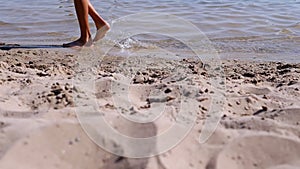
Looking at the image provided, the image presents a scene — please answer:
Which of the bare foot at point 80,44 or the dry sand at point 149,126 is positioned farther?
the bare foot at point 80,44

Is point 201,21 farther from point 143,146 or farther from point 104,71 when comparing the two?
point 143,146

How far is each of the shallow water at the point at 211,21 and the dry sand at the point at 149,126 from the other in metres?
1.82

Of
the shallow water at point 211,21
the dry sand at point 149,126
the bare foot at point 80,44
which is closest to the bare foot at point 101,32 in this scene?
the bare foot at point 80,44

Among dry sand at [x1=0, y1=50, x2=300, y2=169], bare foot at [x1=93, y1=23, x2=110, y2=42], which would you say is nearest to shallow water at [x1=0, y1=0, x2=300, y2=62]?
bare foot at [x1=93, y1=23, x2=110, y2=42]

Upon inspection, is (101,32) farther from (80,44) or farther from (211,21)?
(211,21)

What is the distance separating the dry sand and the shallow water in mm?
1820

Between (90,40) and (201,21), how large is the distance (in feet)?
7.11

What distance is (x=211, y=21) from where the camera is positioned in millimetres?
6012

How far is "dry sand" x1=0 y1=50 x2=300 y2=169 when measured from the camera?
184 cm

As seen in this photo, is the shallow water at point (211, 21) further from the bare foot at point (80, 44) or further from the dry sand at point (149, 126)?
the dry sand at point (149, 126)

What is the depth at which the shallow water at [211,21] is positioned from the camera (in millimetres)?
4902

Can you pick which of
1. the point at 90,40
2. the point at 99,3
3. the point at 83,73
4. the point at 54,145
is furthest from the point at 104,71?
the point at 99,3

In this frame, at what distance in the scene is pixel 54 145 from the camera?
6.15ft

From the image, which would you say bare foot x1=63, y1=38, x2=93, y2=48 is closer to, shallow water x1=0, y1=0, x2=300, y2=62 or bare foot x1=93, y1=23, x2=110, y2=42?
bare foot x1=93, y1=23, x2=110, y2=42
